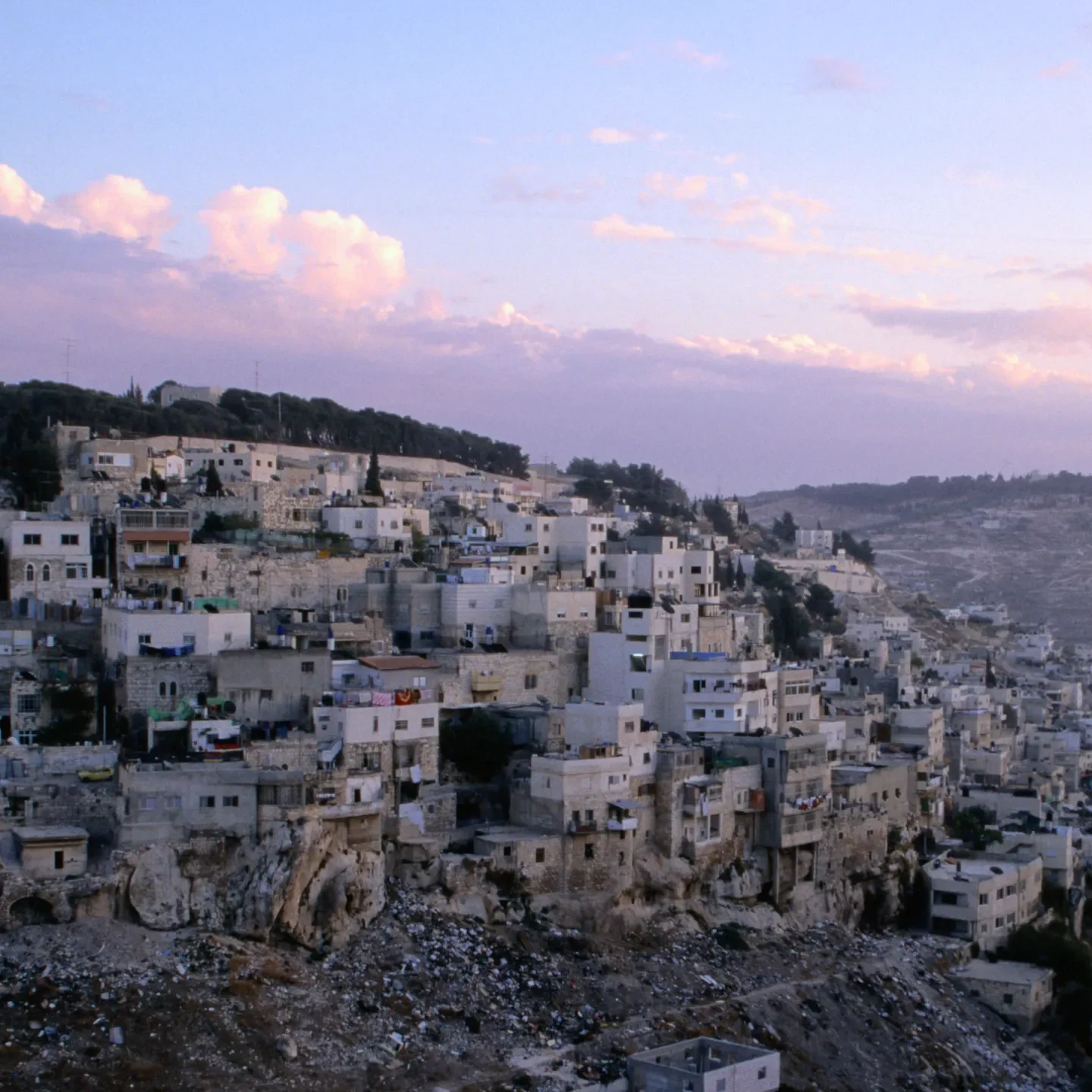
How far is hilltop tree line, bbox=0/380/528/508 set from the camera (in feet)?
126

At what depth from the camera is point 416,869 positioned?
87.2ft

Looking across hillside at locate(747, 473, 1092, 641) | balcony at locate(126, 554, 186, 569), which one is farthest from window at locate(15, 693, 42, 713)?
hillside at locate(747, 473, 1092, 641)

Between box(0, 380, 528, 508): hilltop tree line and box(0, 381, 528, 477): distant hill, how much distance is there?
36mm

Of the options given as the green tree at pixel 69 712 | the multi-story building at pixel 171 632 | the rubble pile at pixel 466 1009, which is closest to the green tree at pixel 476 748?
the rubble pile at pixel 466 1009

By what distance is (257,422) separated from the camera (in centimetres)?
5566

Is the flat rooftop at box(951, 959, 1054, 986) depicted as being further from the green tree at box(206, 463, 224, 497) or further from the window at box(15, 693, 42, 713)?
the green tree at box(206, 463, 224, 497)

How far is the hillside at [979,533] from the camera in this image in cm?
12194

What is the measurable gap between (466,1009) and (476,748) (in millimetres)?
6146

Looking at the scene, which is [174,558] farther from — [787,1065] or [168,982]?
[787,1065]

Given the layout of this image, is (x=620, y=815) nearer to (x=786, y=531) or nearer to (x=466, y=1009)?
(x=466, y=1009)

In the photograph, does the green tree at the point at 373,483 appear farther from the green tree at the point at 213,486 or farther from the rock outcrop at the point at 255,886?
the rock outcrop at the point at 255,886

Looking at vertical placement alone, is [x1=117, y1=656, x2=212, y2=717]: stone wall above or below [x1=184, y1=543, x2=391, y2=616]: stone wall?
below

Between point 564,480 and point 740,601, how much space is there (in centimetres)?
1906

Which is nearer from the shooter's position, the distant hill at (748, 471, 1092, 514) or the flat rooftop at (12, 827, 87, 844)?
the flat rooftop at (12, 827, 87, 844)
